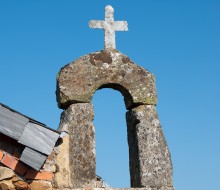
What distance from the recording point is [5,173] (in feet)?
18.1

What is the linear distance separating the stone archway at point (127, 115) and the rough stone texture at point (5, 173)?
859 mm

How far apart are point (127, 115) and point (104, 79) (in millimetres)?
687

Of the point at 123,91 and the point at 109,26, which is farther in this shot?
the point at 109,26

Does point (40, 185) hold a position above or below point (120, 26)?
below

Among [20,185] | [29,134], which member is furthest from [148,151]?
[20,185]

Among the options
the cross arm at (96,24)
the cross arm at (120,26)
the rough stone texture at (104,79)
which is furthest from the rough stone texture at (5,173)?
the cross arm at (120,26)

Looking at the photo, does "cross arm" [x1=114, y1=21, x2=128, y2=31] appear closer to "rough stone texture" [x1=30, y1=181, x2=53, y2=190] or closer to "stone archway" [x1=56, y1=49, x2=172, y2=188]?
"stone archway" [x1=56, y1=49, x2=172, y2=188]

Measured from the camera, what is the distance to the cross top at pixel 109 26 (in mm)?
6941

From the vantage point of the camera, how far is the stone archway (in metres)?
6.20

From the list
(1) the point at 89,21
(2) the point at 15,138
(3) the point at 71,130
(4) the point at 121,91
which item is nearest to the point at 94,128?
(3) the point at 71,130

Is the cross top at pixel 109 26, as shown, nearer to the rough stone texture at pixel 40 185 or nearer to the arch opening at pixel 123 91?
the arch opening at pixel 123 91

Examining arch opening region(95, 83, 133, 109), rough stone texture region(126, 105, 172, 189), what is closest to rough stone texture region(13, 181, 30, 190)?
rough stone texture region(126, 105, 172, 189)

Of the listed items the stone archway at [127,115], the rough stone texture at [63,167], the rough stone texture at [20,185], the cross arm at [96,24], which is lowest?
the rough stone texture at [20,185]

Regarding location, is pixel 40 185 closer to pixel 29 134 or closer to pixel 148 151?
pixel 29 134
